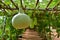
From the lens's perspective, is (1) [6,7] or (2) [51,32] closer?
(1) [6,7]

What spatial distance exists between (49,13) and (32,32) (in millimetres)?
160

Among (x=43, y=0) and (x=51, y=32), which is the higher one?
(x=43, y=0)

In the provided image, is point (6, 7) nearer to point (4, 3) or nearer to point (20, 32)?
point (4, 3)

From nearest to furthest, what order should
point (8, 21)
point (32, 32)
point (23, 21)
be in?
point (23, 21), point (32, 32), point (8, 21)

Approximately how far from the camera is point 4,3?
2.65ft

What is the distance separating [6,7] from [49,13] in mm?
226

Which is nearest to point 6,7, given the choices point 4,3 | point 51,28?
point 4,3

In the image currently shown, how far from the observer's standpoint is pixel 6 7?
0.80m

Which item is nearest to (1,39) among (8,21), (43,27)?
(8,21)

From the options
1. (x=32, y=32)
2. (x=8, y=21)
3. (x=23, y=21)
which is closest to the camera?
(x=23, y=21)

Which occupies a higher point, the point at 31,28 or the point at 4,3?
the point at 4,3

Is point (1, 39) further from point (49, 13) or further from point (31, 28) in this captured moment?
point (49, 13)

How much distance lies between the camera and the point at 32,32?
79 cm

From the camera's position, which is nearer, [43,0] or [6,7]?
[6,7]
